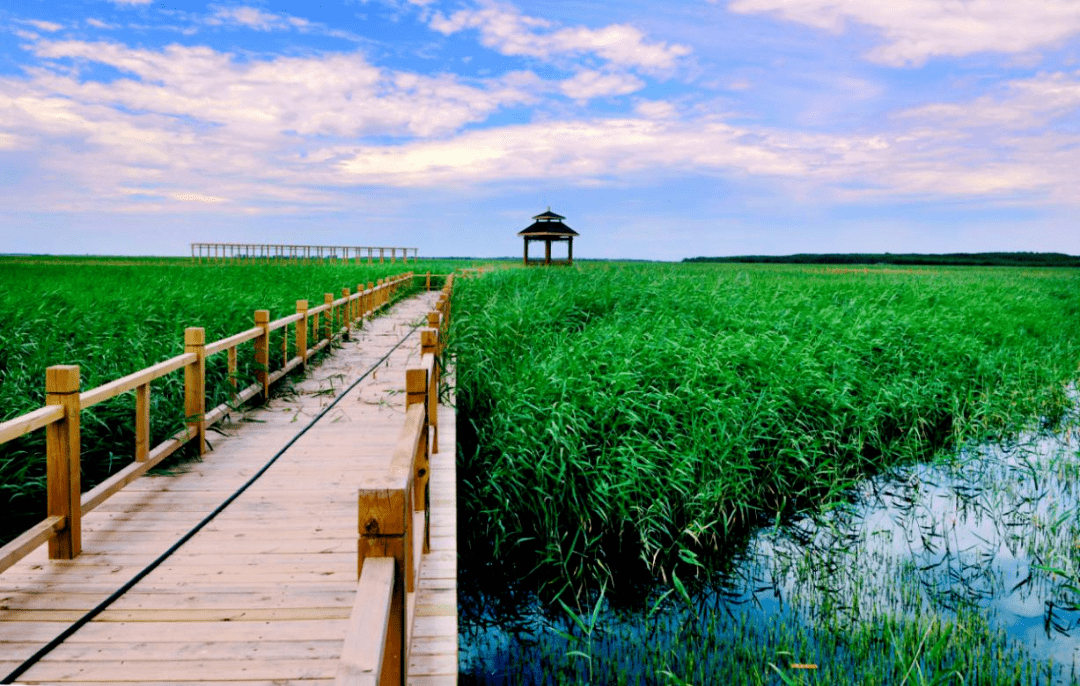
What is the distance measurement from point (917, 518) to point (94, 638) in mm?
6514

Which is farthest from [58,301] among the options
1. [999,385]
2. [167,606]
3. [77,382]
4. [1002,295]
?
[1002,295]

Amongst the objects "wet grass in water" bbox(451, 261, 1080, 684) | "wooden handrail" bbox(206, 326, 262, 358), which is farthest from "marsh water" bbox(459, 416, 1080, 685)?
"wooden handrail" bbox(206, 326, 262, 358)

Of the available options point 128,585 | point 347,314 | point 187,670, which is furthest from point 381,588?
point 347,314

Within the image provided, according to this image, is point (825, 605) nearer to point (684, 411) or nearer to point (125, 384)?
point (684, 411)

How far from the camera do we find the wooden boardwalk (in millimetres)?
2861

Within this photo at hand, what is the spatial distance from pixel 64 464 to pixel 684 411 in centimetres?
517

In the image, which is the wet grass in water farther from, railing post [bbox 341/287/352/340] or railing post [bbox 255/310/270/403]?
railing post [bbox 341/287/352/340]

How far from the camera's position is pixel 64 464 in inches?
154

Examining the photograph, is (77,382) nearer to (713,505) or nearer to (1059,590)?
(713,505)

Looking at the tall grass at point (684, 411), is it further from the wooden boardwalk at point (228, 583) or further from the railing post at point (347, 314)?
the railing post at point (347, 314)

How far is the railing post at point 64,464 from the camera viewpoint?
3.85 meters

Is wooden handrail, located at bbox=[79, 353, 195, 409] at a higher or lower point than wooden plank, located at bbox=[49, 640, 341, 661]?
higher

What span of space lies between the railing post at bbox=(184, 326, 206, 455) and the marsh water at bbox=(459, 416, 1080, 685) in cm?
259

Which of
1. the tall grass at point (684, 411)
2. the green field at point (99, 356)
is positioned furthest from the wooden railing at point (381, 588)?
the green field at point (99, 356)
